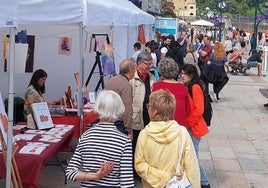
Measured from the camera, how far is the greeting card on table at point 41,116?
6.73 meters

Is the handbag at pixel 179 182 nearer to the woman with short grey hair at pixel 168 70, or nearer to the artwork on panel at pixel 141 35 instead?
the woman with short grey hair at pixel 168 70

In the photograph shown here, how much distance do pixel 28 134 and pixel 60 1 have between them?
6.32ft

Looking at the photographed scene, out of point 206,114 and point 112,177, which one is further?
point 206,114

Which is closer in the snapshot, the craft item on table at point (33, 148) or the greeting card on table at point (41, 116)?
the craft item on table at point (33, 148)

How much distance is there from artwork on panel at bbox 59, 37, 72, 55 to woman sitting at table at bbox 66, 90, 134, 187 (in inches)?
272

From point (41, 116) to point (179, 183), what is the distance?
3376mm

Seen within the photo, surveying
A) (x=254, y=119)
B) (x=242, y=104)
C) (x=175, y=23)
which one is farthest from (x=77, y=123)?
(x=175, y=23)

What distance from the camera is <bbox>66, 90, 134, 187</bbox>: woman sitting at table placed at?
11.7 feet

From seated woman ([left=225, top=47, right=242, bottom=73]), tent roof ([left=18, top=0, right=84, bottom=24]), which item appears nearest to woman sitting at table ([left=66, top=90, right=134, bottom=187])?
tent roof ([left=18, top=0, right=84, bottom=24])

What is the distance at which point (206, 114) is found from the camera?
6383 mm

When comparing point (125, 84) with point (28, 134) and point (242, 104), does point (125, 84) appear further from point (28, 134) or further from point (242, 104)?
point (242, 104)

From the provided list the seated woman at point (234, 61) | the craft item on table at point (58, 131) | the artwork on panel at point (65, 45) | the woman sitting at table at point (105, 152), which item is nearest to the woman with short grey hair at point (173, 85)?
the craft item on table at point (58, 131)

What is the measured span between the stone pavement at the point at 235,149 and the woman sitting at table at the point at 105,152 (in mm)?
3178

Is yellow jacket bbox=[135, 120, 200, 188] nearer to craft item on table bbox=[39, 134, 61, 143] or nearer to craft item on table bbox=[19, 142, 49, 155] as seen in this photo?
craft item on table bbox=[19, 142, 49, 155]
